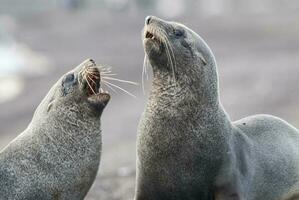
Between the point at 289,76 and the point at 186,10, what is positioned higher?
the point at 289,76

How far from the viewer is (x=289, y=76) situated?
28328mm

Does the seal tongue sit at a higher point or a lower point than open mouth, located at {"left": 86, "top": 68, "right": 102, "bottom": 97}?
higher

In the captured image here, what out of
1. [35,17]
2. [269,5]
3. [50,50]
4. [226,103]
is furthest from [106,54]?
[269,5]

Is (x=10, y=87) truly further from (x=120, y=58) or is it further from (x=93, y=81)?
(x=93, y=81)

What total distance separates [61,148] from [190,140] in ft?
4.10

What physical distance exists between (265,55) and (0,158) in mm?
25210

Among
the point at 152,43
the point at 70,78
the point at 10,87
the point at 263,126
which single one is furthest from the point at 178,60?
the point at 10,87

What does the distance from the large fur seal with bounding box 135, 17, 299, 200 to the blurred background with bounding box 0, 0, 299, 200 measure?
2.62 m

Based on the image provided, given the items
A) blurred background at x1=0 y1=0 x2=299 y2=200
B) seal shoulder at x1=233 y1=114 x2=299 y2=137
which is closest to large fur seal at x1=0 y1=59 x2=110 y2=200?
seal shoulder at x1=233 y1=114 x2=299 y2=137

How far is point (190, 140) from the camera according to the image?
938cm

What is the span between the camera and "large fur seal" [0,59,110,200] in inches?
370

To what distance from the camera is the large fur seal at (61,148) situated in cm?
939

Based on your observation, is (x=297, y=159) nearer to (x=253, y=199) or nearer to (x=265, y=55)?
(x=253, y=199)

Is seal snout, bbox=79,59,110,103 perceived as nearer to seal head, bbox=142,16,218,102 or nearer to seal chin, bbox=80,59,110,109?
seal chin, bbox=80,59,110,109
